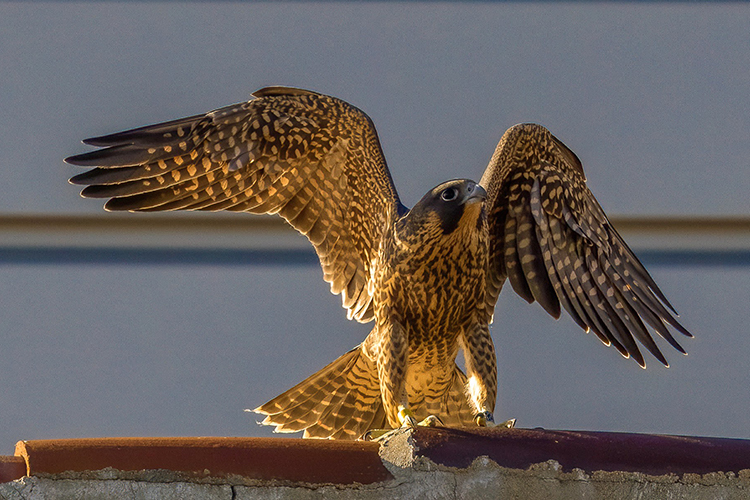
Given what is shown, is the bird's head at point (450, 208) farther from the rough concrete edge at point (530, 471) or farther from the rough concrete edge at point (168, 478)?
the rough concrete edge at point (168, 478)

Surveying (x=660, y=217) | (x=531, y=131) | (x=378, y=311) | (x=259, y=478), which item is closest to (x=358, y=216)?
(x=378, y=311)

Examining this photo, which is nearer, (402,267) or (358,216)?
(402,267)

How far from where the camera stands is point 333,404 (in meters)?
3.36

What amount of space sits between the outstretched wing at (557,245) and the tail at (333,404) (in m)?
0.51

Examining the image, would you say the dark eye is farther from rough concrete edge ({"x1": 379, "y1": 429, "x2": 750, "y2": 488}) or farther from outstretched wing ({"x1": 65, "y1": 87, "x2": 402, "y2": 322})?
rough concrete edge ({"x1": 379, "y1": 429, "x2": 750, "y2": 488})

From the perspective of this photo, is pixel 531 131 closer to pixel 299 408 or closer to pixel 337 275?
pixel 337 275

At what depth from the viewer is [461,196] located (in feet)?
9.11

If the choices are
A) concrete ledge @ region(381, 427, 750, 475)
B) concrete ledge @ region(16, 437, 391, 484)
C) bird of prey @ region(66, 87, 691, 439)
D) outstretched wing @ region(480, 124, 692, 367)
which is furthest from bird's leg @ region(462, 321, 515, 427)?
concrete ledge @ region(16, 437, 391, 484)

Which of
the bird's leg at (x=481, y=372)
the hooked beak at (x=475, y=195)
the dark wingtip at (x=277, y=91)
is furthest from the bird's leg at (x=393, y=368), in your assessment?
the dark wingtip at (x=277, y=91)

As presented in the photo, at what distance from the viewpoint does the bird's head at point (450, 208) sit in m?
2.77

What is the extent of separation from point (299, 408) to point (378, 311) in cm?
55

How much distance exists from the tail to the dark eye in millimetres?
758

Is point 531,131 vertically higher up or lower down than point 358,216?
higher up

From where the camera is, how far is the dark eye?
2785 mm
